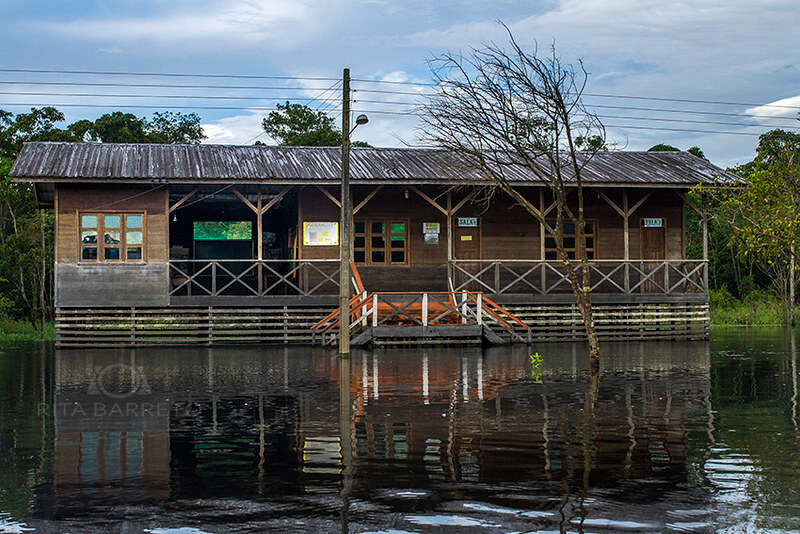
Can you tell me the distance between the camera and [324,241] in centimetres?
2547

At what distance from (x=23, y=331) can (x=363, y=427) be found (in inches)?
1039

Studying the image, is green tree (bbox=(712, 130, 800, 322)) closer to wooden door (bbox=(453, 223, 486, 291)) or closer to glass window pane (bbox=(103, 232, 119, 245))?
wooden door (bbox=(453, 223, 486, 291))

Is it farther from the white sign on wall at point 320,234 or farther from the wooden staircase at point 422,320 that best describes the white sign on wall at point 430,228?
the white sign on wall at point 320,234

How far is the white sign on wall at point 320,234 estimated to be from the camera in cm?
2539

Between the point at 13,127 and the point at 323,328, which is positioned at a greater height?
the point at 13,127

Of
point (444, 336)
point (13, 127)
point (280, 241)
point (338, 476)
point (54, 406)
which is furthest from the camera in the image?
point (13, 127)

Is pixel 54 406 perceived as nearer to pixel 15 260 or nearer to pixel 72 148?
pixel 72 148

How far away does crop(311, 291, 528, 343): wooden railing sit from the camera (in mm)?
23109

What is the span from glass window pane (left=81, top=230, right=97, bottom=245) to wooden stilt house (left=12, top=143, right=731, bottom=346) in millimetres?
27

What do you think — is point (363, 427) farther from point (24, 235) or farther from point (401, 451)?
point (24, 235)

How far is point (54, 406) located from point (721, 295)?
37751 mm

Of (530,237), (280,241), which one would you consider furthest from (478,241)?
(280,241)

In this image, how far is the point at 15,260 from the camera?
3356cm

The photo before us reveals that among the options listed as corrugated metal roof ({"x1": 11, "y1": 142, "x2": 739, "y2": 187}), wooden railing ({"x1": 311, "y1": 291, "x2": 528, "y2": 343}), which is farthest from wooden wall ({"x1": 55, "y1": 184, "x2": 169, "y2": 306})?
wooden railing ({"x1": 311, "y1": 291, "x2": 528, "y2": 343})
